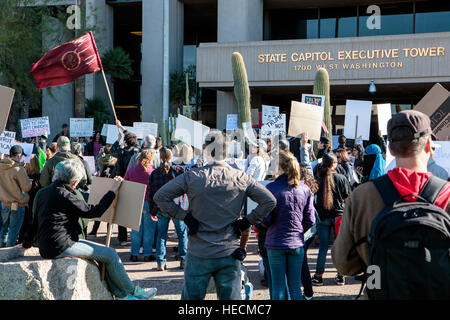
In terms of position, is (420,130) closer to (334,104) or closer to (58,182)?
(58,182)

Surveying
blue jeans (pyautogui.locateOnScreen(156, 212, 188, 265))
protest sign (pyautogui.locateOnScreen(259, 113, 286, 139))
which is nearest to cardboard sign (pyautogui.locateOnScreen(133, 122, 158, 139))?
protest sign (pyautogui.locateOnScreen(259, 113, 286, 139))

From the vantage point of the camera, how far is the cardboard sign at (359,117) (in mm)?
11352

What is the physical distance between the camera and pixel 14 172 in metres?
8.34

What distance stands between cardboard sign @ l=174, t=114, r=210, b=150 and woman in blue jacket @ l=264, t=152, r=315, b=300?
387cm

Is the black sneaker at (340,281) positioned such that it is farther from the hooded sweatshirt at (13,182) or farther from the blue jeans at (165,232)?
the hooded sweatshirt at (13,182)

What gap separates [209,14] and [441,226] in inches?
983

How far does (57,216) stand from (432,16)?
21.7m

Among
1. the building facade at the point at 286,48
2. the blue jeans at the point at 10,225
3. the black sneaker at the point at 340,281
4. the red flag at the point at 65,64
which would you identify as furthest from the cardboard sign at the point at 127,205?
the building facade at the point at 286,48

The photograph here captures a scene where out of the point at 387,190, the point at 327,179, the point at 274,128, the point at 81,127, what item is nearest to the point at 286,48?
the point at 274,128

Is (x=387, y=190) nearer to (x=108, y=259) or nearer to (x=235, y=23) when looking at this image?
(x=108, y=259)

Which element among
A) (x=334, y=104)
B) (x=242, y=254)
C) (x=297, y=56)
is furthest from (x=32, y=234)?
(x=334, y=104)

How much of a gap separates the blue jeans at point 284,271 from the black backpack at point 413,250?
2.72m

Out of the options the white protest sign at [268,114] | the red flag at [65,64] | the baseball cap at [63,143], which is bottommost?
the baseball cap at [63,143]

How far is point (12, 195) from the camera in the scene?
27.8 ft
